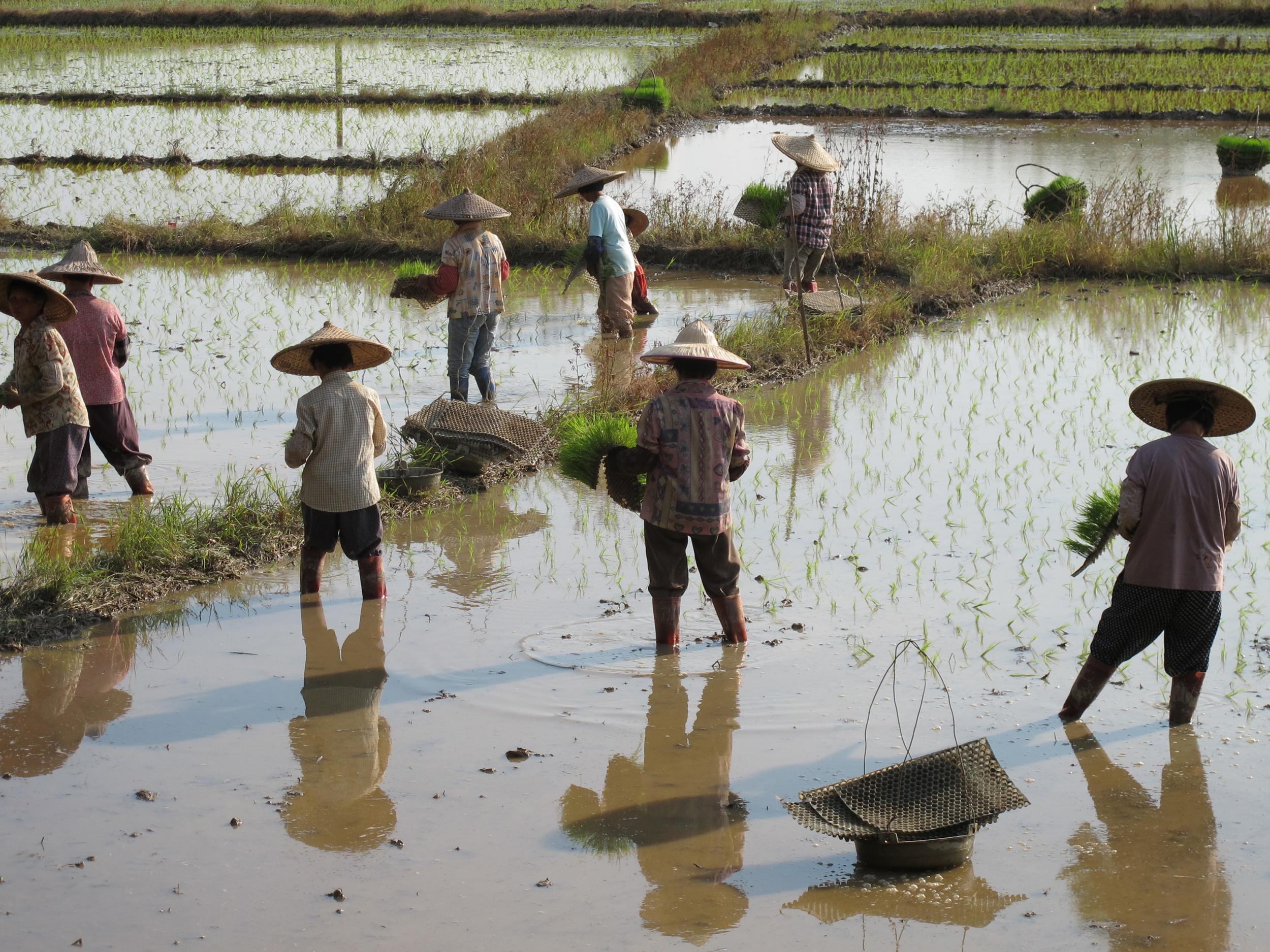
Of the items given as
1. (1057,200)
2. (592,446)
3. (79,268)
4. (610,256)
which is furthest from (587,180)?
(1057,200)

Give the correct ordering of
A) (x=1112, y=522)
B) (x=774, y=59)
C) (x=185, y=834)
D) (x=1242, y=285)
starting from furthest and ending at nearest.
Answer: (x=774, y=59)
(x=1242, y=285)
(x=1112, y=522)
(x=185, y=834)

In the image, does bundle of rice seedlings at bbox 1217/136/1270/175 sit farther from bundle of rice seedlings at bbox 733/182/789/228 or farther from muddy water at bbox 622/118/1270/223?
bundle of rice seedlings at bbox 733/182/789/228

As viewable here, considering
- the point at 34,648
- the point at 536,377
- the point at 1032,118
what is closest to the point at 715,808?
the point at 34,648

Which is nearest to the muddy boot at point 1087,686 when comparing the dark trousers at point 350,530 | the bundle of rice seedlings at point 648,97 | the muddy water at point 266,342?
the dark trousers at point 350,530

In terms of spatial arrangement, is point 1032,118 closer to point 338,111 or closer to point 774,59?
point 774,59

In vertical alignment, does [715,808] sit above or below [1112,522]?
below

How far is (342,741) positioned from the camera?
423cm

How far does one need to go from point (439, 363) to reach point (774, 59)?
62.0 ft

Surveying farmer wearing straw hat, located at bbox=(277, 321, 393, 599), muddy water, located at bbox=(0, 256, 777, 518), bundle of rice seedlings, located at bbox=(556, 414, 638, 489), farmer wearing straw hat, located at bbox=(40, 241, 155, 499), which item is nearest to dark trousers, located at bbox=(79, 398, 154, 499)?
farmer wearing straw hat, located at bbox=(40, 241, 155, 499)

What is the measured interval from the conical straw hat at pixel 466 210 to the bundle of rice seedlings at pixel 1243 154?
11.2m

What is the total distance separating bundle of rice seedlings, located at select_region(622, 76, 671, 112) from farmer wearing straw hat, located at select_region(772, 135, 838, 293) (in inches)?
400

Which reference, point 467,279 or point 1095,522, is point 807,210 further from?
point 1095,522

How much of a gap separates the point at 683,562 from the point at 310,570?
1.49 m

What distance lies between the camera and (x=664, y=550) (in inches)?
186
